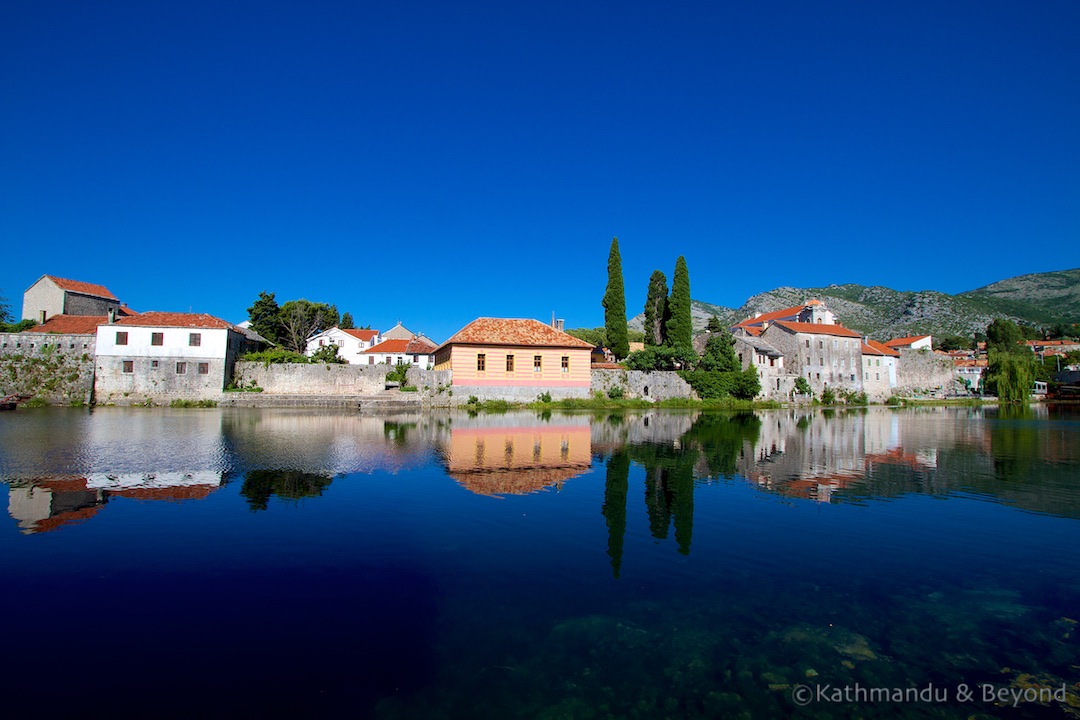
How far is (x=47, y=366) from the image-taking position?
34.4 m

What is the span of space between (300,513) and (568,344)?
31.2 m

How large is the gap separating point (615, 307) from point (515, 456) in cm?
3617

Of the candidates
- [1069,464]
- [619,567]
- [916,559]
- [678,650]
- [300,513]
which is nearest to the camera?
[678,650]

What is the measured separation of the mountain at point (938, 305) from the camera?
122438mm

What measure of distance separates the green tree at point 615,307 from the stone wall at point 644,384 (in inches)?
271

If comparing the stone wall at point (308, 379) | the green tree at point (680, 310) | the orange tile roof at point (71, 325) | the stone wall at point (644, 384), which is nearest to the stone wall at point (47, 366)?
the orange tile roof at point (71, 325)

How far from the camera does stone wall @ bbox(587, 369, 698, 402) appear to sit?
42.2m

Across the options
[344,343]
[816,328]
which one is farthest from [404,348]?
[816,328]

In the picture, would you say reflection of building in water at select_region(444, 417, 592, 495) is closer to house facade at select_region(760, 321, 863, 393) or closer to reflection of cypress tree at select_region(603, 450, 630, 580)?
reflection of cypress tree at select_region(603, 450, 630, 580)

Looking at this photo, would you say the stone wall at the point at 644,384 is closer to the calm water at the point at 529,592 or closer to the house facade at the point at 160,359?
the house facade at the point at 160,359

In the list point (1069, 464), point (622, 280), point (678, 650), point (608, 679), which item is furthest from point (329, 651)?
point (622, 280)

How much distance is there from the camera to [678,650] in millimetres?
4934

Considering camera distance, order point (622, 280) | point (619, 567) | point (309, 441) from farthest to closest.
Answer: point (622, 280) → point (309, 441) → point (619, 567)

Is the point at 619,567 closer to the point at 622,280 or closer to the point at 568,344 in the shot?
the point at 568,344
